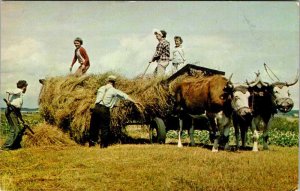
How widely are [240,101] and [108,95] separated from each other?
9.55ft

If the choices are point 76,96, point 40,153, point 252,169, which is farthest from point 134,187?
point 76,96

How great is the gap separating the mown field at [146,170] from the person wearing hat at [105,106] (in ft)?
2.05

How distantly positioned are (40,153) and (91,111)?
1524 mm

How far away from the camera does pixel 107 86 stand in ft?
35.7

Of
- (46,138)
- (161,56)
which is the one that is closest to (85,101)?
Result: (46,138)

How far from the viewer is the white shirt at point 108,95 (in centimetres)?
1079

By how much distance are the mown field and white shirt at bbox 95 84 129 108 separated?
Answer: 42.8 inches

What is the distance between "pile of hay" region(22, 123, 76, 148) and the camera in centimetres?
1098

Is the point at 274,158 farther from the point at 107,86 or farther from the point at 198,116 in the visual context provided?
the point at 107,86

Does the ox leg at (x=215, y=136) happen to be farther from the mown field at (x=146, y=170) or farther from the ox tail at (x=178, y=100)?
the ox tail at (x=178, y=100)

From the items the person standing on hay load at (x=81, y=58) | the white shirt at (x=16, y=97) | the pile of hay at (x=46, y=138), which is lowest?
the pile of hay at (x=46, y=138)

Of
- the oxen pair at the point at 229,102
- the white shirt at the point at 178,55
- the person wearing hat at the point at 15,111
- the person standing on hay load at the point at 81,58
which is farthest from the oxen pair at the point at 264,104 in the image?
the person wearing hat at the point at 15,111

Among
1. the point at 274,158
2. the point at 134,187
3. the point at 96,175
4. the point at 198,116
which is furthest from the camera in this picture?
the point at 198,116

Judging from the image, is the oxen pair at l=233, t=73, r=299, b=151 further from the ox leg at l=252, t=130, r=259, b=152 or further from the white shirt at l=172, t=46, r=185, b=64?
the white shirt at l=172, t=46, r=185, b=64
